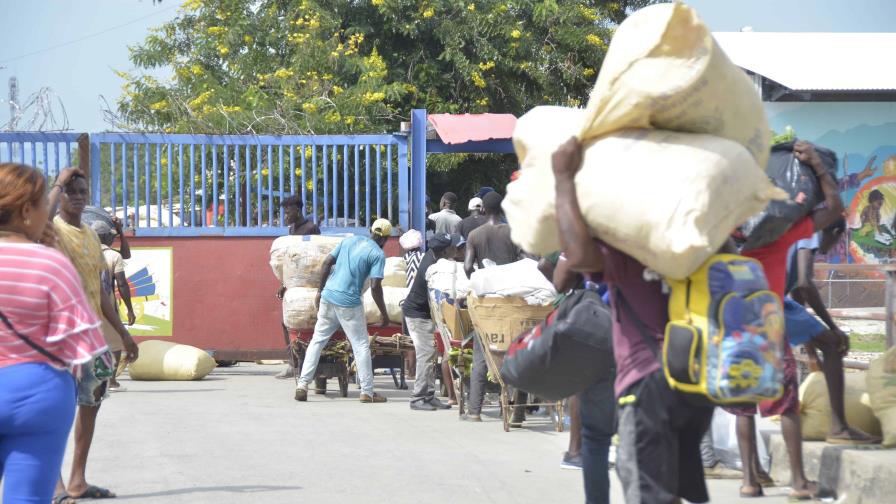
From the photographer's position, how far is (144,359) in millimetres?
14727

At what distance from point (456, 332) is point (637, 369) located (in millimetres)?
6777

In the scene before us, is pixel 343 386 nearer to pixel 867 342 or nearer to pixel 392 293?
pixel 392 293

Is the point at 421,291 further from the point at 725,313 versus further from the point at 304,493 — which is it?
the point at 725,313

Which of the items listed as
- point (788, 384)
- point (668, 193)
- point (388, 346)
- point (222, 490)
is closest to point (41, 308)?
point (668, 193)

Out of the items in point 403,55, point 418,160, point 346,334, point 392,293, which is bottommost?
point 346,334

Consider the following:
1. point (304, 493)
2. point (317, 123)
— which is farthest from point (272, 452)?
point (317, 123)

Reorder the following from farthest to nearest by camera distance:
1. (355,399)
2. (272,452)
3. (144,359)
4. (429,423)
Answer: (144,359), (355,399), (429,423), (272,452)

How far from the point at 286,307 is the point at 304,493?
6.07m

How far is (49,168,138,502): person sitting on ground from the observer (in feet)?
23.2

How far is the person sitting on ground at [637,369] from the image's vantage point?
14.5 feet

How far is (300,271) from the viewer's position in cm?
1385

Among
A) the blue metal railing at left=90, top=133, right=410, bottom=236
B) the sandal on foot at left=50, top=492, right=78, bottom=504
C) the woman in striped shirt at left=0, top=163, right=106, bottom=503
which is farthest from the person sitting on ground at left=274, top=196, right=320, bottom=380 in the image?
the woman in striped shirt at left=0, top=163, right=106, bottom=503

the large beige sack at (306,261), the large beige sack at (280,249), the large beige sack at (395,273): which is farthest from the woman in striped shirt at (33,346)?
the large beige sack at (395,273)

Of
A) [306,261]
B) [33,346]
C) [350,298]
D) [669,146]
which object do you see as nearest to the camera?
[669,146]
